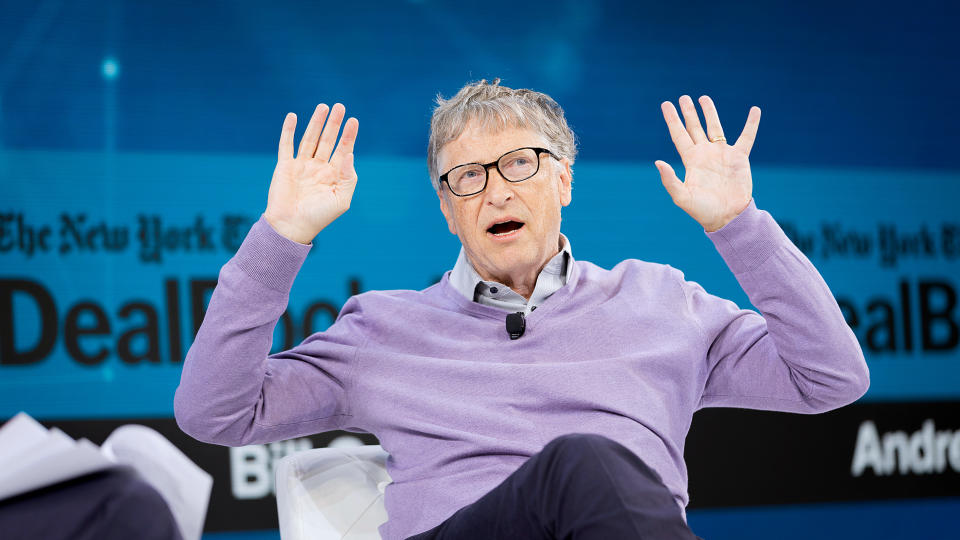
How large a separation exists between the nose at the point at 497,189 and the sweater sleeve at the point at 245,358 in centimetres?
43

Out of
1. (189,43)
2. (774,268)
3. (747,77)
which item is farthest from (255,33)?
(774,268)

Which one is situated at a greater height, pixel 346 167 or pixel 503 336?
pixel 346 167

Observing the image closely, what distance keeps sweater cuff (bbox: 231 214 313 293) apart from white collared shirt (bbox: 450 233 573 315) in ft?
1.33

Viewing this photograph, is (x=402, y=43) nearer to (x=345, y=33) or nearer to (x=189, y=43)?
(x=345, y=33)

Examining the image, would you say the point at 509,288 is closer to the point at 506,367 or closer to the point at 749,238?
the point at 506,367

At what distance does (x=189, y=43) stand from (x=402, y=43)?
0.71 meters

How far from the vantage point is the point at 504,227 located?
1.96 m

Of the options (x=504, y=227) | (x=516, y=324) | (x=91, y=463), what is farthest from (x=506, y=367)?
(x=91, y=463)

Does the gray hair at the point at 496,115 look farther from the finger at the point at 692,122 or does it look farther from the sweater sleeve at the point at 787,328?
the sweater sleeve at the point at 787,328

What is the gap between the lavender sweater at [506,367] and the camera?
65.0 inches

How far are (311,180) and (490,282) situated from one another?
1.38 ft

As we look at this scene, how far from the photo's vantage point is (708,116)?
179cm

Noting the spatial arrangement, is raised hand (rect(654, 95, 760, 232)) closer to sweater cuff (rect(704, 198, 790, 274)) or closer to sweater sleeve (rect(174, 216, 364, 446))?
sweater cuff (rect(704, 198, 790, 274))

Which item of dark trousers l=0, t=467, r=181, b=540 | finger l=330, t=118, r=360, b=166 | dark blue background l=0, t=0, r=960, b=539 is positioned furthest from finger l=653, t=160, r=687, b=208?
dark blue background l=0, t=0, r=960, b=539
